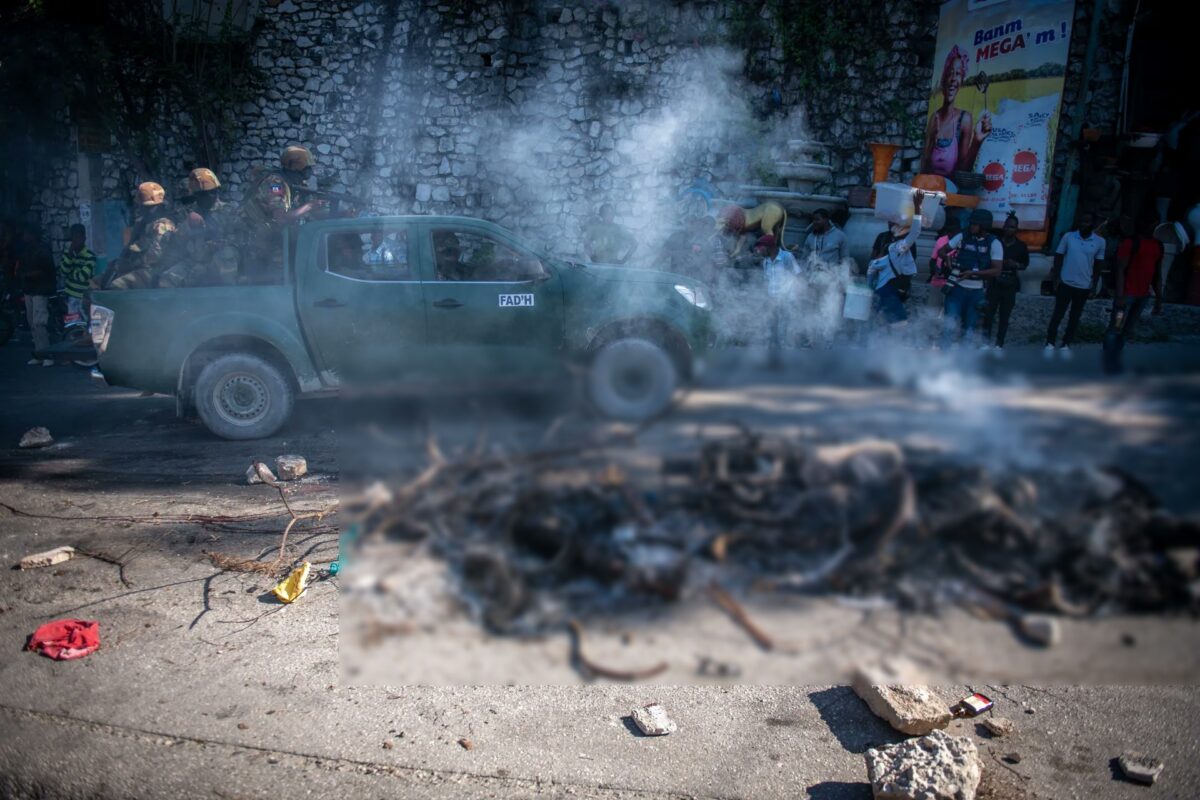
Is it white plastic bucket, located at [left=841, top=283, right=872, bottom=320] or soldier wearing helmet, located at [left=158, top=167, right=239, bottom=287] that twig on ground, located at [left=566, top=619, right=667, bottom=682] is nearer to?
soldier wearing helmet, located at [left=158, top=167, right=239, bottom=287]

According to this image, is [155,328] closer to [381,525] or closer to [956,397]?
[381,525]

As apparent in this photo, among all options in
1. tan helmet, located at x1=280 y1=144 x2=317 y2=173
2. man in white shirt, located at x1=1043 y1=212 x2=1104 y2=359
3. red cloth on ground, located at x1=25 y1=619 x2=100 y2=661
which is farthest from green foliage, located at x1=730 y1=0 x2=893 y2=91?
red cloth on ground, located at x1=25 y1=619 x2=100 y2=661

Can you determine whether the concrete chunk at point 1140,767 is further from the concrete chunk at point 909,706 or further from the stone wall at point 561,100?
the stone wall at point 561,100

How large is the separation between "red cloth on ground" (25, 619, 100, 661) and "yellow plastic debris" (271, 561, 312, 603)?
2.64 feet

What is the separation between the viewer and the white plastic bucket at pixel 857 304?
8.16 meters

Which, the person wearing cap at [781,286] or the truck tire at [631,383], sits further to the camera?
the person wearing cap at [781,286]

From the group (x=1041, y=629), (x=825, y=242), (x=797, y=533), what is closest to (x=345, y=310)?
(x=797, y=533)

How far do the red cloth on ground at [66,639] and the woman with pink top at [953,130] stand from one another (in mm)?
10632

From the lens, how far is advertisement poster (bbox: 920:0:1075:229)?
375 inches

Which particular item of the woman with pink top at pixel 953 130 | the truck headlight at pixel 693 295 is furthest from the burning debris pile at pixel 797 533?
the woman with pink top at pixel 953 130

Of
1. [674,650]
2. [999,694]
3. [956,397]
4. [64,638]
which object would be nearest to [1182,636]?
[956,397]

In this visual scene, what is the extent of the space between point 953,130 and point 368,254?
842 cm

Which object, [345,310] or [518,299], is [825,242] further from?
[345,310]

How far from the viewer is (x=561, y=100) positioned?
11398 millimetres
